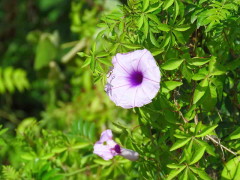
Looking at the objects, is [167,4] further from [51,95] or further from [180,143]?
[51,95]

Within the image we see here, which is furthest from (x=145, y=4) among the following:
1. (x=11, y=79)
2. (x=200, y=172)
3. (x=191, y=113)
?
(x=11, y=79)

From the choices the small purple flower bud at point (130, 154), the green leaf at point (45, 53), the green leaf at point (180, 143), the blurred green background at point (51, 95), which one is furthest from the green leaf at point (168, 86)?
the green leaf at point (45, 53)

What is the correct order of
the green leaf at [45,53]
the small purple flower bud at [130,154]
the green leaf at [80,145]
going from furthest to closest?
the green leaf at [45,53], the green leaf at [80,145], the small purple flower bud at [130,154]

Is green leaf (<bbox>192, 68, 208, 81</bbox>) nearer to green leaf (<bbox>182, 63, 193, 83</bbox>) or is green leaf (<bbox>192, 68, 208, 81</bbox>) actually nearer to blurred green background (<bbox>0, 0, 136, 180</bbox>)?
green leaf (<bbox>182, 63, 193, 83</bbox>)

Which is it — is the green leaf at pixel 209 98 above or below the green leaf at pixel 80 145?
above

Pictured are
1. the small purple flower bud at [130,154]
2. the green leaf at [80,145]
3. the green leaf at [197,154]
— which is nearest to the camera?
the green leaf at [197,154]

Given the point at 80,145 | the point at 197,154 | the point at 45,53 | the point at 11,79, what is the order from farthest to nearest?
the point at 11,79, the point at 45,53, the point at 80,145, the point at 197,154

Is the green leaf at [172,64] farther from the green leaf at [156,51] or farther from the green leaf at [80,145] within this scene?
the green leaf at [80,145]
